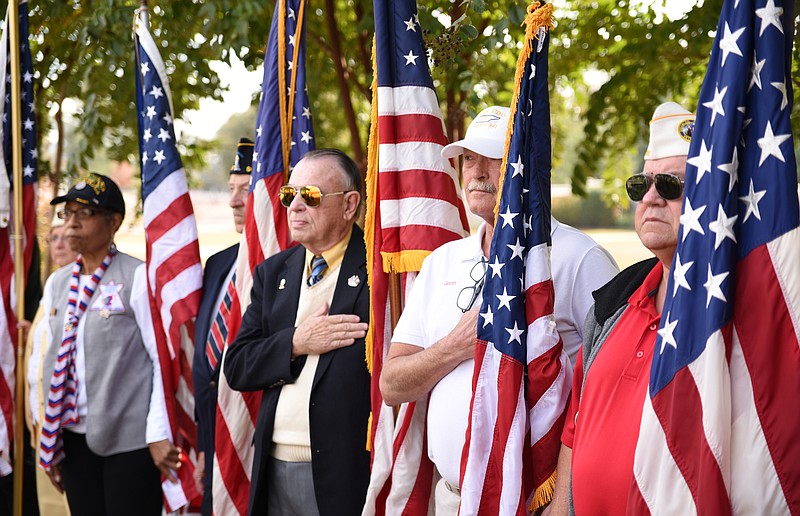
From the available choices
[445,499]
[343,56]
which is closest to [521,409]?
[445,499]

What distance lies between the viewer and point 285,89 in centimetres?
519

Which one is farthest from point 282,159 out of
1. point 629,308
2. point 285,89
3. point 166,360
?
point 629,308

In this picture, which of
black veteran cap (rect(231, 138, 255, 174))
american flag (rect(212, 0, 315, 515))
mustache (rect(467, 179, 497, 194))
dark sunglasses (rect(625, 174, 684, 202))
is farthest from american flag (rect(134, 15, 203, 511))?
dark sunglasses (rect(625, 174, 684, 202))

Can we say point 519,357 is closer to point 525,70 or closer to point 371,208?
point 525,70

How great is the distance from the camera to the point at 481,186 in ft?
11.6

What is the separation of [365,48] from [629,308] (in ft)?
17.7

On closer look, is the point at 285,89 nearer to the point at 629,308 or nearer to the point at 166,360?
the point at 166,360

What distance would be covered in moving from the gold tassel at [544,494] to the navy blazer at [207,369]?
7.47ft

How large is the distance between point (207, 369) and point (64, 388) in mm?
835

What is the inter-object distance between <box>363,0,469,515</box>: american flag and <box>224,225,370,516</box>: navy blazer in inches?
7.5

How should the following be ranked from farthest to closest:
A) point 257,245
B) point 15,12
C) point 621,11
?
point 621,11 → point 15,12 → point 257,245

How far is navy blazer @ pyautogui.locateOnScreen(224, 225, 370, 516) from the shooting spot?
13.2ft

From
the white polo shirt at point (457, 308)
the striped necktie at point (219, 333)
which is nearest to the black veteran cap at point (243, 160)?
the striped necktie at point (219, 333)

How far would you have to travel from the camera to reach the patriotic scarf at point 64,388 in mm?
5188
